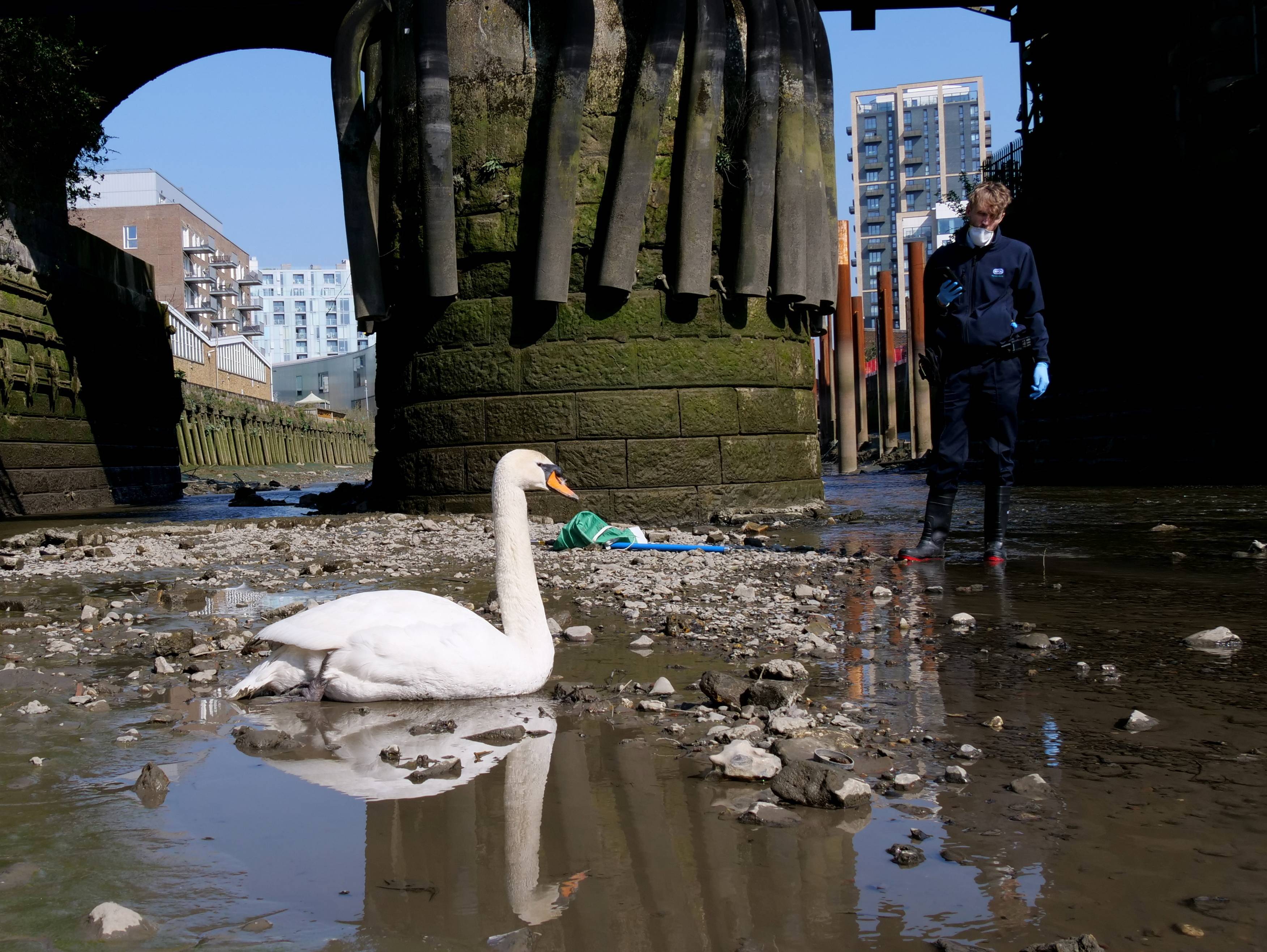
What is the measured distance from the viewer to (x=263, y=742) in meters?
3.36

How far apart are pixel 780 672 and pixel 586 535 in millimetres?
4911

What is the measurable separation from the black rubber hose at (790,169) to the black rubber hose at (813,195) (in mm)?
81

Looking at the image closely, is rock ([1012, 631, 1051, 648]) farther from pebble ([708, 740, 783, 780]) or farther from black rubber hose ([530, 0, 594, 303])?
black rubber hose ([530, 0, 594, 303])

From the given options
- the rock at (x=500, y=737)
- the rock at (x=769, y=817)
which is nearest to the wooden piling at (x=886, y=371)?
the rock at (x=500, y=737)

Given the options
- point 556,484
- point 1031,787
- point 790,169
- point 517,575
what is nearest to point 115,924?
point 1031,787

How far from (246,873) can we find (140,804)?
0.64 metres

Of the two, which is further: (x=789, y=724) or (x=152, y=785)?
(x=789, y=724)

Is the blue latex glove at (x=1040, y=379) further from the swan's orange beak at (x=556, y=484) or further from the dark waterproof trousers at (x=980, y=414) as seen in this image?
the swan's orange beak at (x=556, y=484)

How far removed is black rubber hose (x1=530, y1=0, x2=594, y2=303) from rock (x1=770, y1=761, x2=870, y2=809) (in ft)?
27.8

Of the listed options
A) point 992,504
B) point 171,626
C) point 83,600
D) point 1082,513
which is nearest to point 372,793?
point 171,626

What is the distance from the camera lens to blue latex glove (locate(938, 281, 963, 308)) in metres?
7.36

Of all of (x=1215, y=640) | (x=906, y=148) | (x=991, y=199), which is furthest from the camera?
(x=906, y=148)

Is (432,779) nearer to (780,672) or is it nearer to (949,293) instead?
(780,672)

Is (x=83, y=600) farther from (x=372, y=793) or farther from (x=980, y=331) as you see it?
(x=980, y=331)
